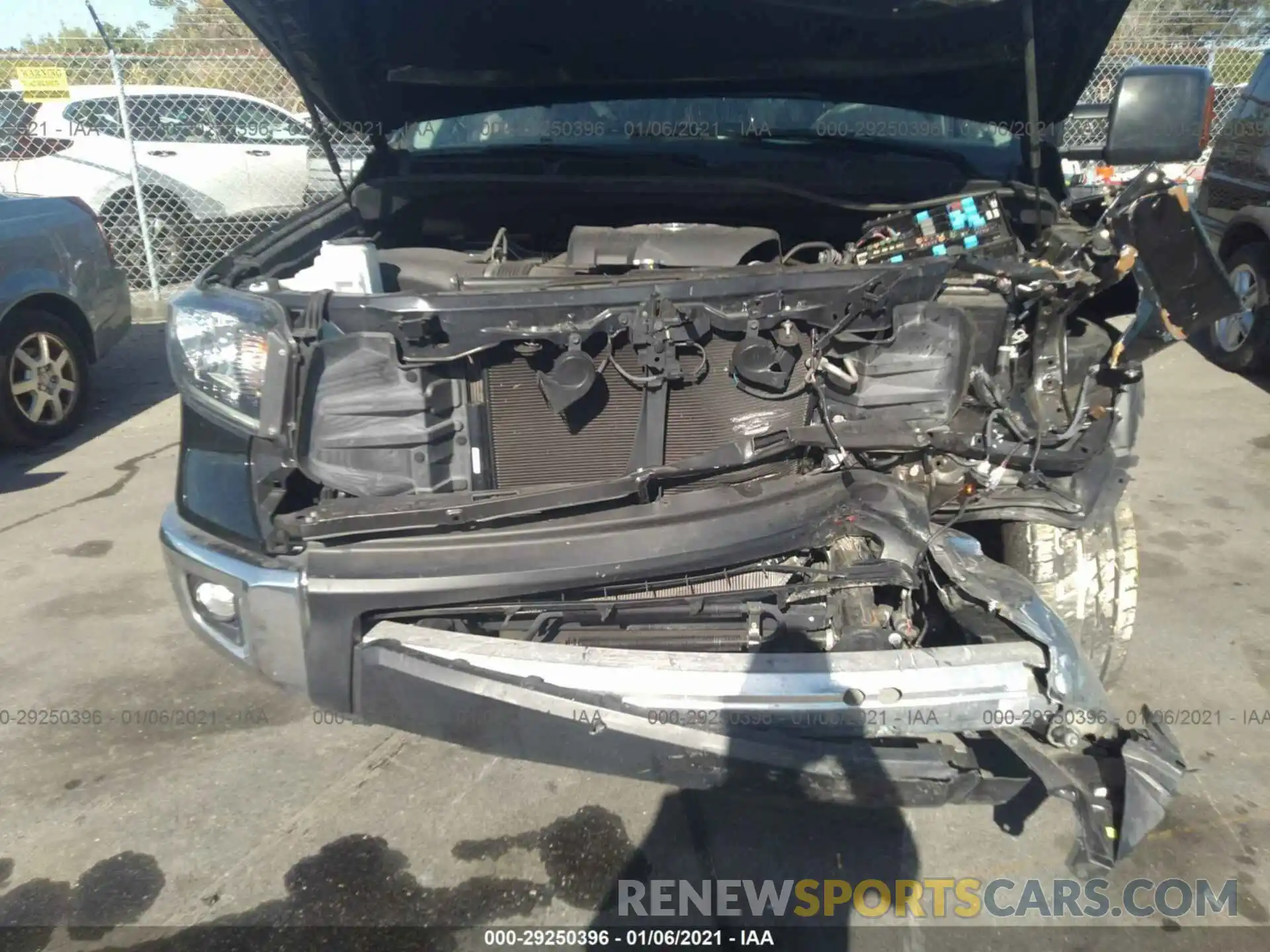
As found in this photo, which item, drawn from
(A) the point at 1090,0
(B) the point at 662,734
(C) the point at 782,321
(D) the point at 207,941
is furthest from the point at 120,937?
(A) the point at 1090,0

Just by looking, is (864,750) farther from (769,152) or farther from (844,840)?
(769,152)

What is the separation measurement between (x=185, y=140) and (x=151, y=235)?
1067 mm

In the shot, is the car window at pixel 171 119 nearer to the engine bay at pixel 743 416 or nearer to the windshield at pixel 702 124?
the windshield at pixel 702 124

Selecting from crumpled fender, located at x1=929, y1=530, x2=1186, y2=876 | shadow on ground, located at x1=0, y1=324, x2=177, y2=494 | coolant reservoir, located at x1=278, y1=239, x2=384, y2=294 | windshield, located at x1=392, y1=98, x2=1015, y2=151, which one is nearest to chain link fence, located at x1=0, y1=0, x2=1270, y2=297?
shadow on ground, located at x1=0, y1=324, x2=177, y2=494

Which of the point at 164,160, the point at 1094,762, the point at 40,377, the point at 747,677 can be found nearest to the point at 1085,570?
the point at 1094,762

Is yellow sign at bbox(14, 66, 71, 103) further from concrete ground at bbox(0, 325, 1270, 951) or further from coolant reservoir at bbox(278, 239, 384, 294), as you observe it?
coolant reservoir at bbox(278, 239, 384, 294)

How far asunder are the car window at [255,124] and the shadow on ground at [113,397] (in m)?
2.26

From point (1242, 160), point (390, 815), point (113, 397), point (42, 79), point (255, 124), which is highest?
point (42, 79)

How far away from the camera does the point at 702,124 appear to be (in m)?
3.43

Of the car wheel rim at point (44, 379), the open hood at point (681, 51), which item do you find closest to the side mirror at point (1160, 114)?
the open hood at point (681, 51)

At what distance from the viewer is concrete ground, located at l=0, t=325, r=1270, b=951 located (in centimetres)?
227

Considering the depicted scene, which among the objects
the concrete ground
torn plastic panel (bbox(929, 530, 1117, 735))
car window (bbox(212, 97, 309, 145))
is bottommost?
the concrete ground

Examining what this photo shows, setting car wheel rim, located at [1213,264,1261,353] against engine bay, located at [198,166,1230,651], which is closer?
engine bay, located at [198,166,1230,651]

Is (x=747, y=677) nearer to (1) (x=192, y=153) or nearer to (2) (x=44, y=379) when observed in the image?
(2) (x=44, y=379)
